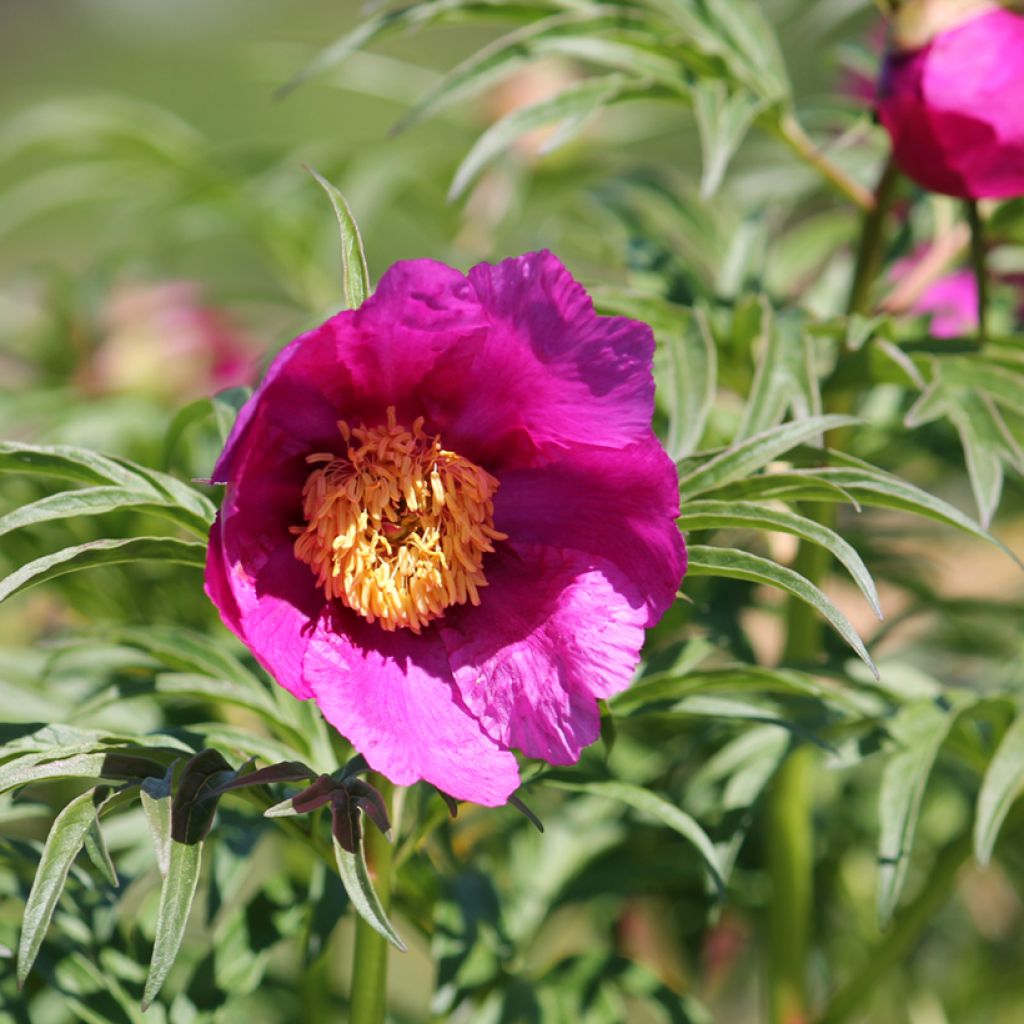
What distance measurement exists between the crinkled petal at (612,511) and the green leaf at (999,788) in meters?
0.24

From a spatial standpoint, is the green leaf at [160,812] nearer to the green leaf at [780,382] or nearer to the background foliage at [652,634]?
the background foliage at [652,634]

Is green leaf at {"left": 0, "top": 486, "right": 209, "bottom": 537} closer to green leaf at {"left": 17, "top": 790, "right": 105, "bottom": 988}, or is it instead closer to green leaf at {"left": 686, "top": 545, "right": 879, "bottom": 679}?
green leaf at {"left": 17, "top": 790, "right": 105, "bottom": 988}

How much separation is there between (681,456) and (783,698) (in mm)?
215

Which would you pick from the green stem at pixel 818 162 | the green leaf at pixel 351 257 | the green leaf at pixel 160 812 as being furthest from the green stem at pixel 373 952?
the green stem at pixel 818 162

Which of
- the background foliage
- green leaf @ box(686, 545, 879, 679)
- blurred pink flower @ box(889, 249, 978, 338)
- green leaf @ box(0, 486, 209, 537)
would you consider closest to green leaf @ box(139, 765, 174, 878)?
the background foliage

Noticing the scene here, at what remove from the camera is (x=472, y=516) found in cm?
67

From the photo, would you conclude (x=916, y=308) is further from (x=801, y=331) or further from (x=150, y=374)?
(x=150, y=374)

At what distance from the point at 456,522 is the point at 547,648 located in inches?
3.1

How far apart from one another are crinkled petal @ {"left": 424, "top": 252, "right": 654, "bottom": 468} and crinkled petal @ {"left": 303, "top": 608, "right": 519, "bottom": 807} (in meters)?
0.12

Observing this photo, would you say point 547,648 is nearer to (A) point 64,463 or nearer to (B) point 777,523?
(B) point 777,523

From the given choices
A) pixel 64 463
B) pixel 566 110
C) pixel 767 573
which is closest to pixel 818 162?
pixel 566 110

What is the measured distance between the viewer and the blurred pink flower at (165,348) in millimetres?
1323

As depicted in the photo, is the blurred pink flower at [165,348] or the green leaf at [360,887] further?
the blurred pink flower at [165,348]

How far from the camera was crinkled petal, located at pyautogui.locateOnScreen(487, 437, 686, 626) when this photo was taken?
0.60 m
